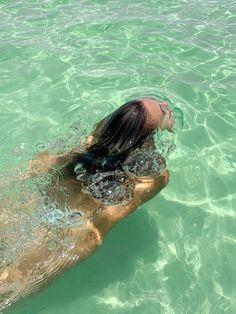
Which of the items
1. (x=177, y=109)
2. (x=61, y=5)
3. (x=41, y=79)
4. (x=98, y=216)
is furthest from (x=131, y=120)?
(x=61, y=5)

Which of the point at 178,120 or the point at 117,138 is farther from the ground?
the point at 117,138

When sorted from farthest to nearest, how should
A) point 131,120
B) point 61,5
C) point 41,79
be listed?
point 61,5 → point 41,79 → point 131,120

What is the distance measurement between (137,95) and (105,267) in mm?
2856

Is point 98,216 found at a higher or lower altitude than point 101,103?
higher

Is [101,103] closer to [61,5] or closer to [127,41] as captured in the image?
[127,41]

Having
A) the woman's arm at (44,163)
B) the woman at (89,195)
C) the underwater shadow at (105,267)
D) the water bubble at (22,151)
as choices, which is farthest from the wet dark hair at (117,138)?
the water bubble at (22,151)

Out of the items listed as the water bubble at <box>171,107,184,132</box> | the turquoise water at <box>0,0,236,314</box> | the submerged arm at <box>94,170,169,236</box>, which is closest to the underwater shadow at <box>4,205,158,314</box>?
the turquoise water at <box>0,0,236,314</box>

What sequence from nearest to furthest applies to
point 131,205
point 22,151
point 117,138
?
point 117,138 < point 131,205 < point 22,151

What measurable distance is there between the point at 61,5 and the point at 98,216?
6.81 meters

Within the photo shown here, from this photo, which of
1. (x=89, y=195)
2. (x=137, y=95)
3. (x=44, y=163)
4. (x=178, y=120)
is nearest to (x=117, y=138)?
(x=89, y=195)

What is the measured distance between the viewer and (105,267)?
160 inches

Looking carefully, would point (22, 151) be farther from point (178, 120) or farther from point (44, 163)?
point (178, 120)

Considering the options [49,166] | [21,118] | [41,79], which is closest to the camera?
[49,166]

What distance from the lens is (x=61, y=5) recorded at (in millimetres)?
9195
